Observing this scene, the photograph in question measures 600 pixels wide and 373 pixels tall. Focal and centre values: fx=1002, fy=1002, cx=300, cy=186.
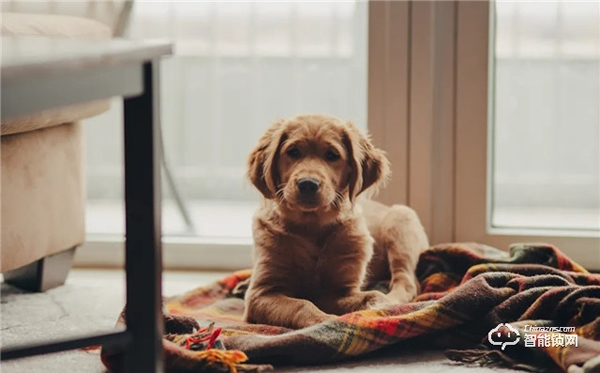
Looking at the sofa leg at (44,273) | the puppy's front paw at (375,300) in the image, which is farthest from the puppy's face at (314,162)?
the sofa leg at (44,273)

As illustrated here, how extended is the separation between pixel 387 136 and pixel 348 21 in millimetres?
1037

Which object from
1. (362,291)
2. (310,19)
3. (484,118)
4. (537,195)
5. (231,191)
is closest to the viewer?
(362,291)

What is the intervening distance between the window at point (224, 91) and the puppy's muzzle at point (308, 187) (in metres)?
1.33

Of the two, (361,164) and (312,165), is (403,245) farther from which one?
(312,165)

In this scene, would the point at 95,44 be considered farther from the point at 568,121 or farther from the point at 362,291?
the point at 568,121

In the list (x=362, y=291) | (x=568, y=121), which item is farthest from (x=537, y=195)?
(x=362, y=291)

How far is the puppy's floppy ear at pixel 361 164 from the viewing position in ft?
8.02

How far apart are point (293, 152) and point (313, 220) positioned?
18 centimetres

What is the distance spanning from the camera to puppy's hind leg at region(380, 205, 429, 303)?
8.45ft

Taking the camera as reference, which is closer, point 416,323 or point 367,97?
point 416,323

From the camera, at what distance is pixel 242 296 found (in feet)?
8.78

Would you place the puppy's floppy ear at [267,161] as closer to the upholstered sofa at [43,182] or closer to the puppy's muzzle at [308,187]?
the puppy's muzzle at [308,187]

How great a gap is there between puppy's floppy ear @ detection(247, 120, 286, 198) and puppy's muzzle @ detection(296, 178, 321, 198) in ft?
0.44

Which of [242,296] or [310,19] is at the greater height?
[310,19]
